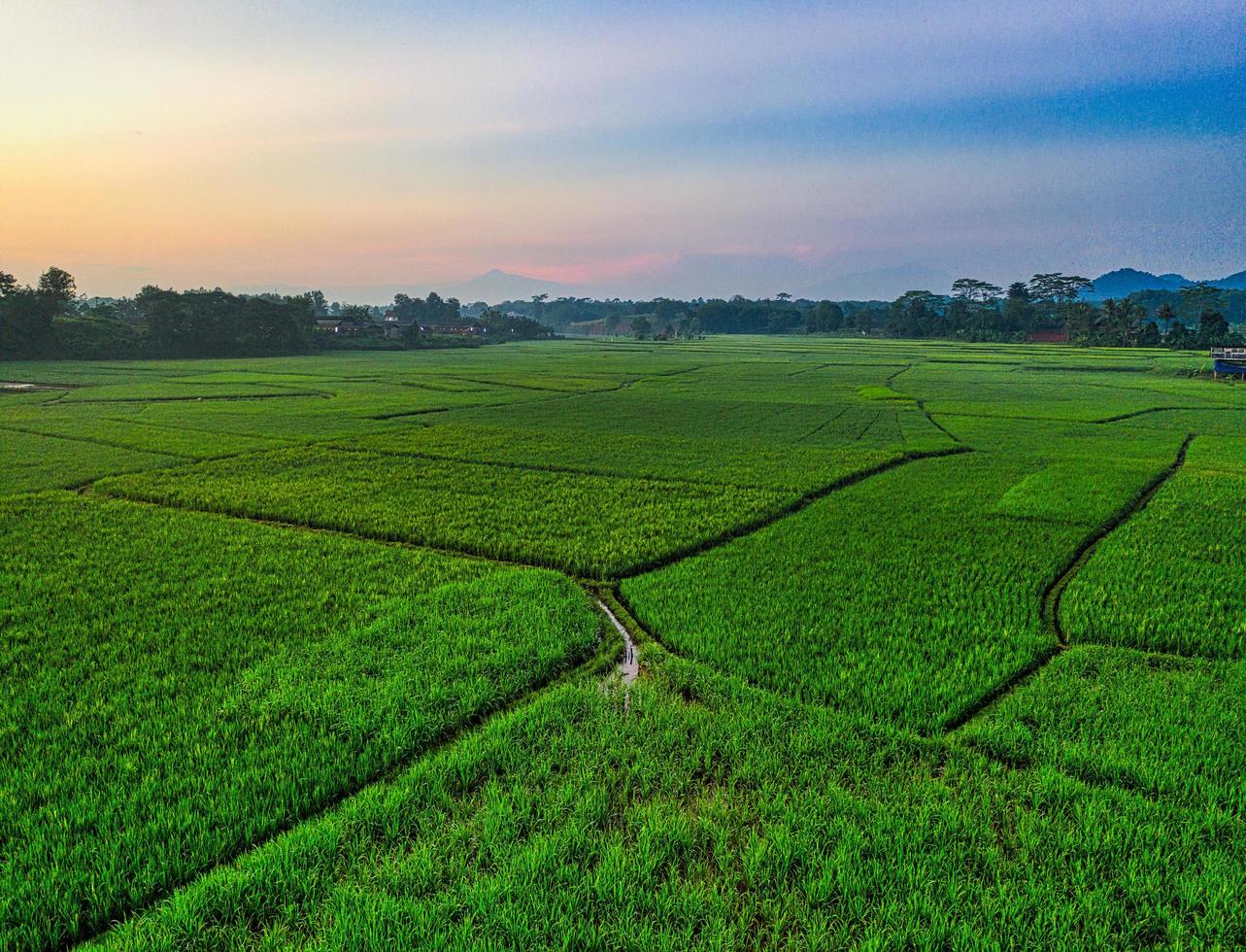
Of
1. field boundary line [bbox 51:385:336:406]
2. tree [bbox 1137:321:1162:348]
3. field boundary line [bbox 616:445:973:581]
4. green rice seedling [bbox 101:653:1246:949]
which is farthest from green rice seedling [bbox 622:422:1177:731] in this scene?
tree [bbox 1137:321:1162:348]

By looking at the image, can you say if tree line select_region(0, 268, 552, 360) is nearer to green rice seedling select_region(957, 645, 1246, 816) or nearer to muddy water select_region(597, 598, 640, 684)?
muddy water select_region(597, 598, 640, 684)

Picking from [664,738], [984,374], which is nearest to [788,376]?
[984,374]

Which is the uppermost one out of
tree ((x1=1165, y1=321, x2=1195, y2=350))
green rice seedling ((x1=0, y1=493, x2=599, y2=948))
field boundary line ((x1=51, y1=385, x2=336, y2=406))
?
tree ((x1=1165, y1=321, x2=1195, y2=350))

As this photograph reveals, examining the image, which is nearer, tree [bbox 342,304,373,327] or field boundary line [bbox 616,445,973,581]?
field boundary line [bbox 616,445,973,581]

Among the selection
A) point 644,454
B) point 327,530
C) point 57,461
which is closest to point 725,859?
point 327,530

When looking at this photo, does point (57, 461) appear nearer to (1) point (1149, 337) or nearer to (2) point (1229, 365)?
(2) point (1229, 365)

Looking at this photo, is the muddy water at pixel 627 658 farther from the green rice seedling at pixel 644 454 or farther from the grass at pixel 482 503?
the green rice seedling at pixel 644 454

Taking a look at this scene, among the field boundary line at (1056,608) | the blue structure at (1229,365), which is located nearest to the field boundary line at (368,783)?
the field boundary line at (1056,608)

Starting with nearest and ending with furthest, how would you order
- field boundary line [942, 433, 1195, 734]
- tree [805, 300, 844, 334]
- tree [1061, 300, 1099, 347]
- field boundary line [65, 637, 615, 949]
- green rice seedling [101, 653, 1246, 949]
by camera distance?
green rice seedling [101, 653, 1246, 949] < field boundary line [65, 637, 615, 949] < field boundary line [942, 433, 1195, 734] < tree [1061, 300, 1099, 347] < tree [805, 300, 844, 334]
